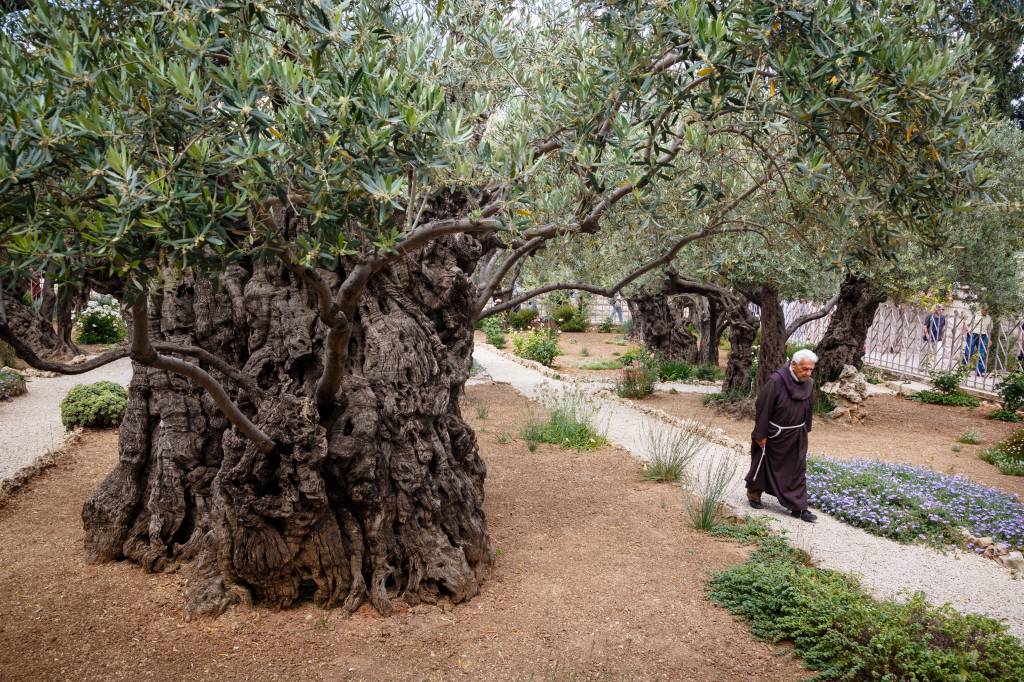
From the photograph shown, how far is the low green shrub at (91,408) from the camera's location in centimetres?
1007

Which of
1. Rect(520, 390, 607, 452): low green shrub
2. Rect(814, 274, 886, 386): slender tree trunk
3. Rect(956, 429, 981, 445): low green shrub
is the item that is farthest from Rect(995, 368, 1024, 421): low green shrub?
Rect(520, 390, 607, 452): low green shrub

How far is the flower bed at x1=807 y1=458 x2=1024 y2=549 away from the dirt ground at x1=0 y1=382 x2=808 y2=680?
192cm

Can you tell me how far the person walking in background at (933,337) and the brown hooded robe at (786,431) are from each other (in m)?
14.9

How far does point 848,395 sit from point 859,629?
9.56 metres

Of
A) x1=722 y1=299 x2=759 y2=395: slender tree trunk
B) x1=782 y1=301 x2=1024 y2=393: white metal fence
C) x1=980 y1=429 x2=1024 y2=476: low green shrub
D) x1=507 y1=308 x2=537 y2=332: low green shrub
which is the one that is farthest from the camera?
x1=507 y1=308 x2=537 y2=332: low green shrub

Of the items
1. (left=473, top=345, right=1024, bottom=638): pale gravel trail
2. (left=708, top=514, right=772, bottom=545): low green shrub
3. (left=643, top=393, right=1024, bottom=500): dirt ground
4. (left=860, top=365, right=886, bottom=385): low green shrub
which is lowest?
(left=473, top=345, right=1024, bottom=638): pale gravel trail

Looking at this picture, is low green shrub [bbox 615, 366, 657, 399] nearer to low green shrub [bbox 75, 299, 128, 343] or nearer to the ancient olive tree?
the ancient olive tree

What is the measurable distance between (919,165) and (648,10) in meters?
1.78

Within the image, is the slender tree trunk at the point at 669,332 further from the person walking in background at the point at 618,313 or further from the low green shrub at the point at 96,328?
the low green shrub at the point at 96,328

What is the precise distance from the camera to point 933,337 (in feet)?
71.6

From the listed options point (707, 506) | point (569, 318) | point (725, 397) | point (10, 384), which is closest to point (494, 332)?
point (569, 318)

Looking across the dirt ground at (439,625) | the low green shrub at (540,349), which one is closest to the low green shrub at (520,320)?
the low green shrub at (540,349)

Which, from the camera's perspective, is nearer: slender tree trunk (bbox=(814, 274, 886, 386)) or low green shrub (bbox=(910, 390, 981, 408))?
slender tree trunk (bbox=(814, 274, 886, 386))

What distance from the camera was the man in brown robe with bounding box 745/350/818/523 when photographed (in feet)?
23.6
